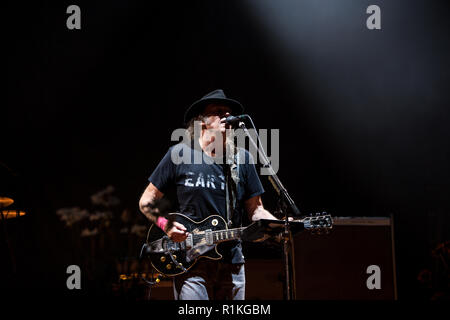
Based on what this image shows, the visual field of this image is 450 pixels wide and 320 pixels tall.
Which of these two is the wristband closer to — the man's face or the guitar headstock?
the man's face

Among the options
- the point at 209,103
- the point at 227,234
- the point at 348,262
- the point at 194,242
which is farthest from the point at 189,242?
the point at 348,262

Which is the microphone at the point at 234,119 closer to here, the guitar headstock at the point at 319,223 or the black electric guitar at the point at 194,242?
the black electric guitar at the point at 194,242

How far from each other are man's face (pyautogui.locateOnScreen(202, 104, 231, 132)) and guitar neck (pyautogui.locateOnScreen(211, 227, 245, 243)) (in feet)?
2.26

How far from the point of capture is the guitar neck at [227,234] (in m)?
2.65

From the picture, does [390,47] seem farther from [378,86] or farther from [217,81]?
[217,81]

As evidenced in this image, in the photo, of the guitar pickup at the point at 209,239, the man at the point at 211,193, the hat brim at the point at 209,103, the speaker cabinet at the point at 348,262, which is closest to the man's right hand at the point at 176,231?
the man at the point at 211,193

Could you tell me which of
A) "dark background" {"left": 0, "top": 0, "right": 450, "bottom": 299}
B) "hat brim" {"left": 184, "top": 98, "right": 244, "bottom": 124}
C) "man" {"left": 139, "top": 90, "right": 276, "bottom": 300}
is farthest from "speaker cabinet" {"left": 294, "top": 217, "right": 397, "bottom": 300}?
"hat brim" {"left": 184, "top": 98, "right": 244, "bottom": 124}

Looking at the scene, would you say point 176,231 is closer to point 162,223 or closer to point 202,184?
point 162,223

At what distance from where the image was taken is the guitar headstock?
254 centimetres

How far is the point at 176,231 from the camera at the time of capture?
8.59 ft

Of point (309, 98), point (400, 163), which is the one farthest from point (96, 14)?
point (400, 163)

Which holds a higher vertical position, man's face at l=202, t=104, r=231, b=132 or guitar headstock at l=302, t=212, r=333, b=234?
man's face at l=202, t=104, r=231, b=132

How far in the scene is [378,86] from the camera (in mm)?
5336

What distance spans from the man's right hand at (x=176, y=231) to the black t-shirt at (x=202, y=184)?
0.44 ft
